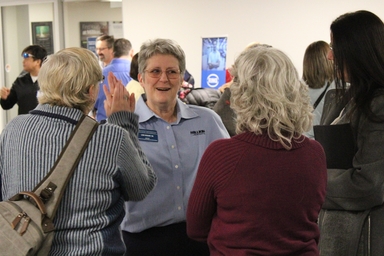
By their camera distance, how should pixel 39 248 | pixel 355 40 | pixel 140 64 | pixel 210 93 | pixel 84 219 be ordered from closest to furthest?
pixel 39 248, pixel 84 219, pixel 355 40, pixel 140 64, pixel 210 93

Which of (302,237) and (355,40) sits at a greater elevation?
(355,40)

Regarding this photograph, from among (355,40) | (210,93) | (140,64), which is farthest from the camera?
(210,93)

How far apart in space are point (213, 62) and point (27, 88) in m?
2.20

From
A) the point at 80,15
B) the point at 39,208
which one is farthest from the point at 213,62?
the point at 39,208

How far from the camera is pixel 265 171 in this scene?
1536mm

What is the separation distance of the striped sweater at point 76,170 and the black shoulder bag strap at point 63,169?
2 cm

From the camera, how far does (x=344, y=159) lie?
2027mm

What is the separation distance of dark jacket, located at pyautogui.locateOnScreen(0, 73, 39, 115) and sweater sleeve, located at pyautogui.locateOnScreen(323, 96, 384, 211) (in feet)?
14.5

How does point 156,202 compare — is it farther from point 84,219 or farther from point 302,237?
point 302,237

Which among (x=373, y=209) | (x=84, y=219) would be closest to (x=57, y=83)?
(x=84, y=219)

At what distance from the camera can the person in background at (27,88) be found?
18.9 ft

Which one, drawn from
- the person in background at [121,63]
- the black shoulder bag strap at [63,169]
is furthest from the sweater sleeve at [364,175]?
the person in background at [121,63]

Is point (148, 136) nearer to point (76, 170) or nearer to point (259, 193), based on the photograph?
point (76, 170)

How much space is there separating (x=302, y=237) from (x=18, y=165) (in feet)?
3.11
